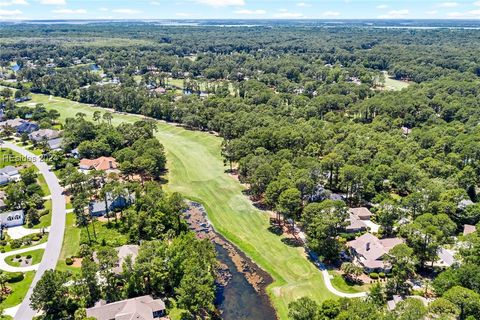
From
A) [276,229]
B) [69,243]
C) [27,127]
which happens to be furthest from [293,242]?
[27,127]

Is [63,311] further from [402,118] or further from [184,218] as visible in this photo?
[402,118]

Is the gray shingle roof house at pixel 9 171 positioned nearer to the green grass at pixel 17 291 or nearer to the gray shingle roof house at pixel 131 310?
the green grass at pixel 17 291

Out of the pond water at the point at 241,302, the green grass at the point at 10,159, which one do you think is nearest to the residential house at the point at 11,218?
the green grass at the point at 10,159

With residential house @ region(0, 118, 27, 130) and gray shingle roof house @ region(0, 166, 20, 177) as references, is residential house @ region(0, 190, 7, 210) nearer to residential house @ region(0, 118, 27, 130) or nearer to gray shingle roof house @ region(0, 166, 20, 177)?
gray shingle roof house @ region(0, 166, 20, 177)

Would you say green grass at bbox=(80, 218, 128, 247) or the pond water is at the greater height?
green grass at bbox=(80, 218, 128, 247)

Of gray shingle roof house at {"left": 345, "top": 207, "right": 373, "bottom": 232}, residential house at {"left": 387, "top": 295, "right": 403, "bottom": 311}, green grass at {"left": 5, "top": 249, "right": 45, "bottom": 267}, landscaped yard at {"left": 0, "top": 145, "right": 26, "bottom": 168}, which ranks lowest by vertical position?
green grass at {"left": 5, "top": 249, "right": 45, "bottom": 267}

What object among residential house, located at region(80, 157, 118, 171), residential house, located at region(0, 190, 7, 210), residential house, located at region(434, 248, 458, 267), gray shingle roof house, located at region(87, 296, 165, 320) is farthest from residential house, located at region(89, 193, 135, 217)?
residential house, located at region(434, 248, 458, 267)

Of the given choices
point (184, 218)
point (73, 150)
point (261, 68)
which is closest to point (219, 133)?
point (73, 150)
